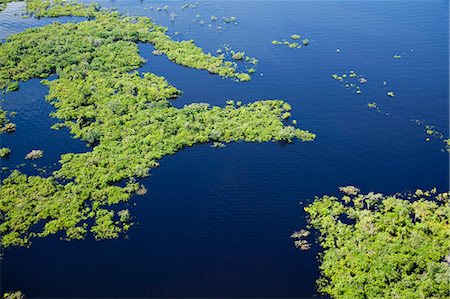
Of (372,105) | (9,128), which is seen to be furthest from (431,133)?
(9,128)

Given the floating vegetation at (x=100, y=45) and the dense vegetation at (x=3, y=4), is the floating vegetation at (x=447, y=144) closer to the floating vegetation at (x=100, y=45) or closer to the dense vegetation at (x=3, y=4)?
the floating vegetation at (x=100, y=45)

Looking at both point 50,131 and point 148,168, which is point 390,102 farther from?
point 50,131

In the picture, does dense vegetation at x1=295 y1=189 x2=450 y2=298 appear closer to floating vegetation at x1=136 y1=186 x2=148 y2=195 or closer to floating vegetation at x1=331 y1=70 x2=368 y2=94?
floating vegetation at x1=136 y1=186 x2=148 y2=195

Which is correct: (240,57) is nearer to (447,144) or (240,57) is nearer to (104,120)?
(104,120)

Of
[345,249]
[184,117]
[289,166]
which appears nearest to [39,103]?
[184,117]

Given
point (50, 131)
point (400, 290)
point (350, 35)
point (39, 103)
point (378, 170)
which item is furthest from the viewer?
point (350, 35)

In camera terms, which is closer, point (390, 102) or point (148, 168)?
point (148, 168)

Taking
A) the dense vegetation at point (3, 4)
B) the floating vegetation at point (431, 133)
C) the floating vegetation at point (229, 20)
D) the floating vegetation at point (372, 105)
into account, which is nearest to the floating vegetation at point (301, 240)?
the floating vegetation at point (431, 133)

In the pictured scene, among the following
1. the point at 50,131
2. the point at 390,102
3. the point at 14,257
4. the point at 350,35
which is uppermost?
the point at 350,35
